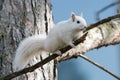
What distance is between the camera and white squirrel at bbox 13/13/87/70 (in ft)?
5.97

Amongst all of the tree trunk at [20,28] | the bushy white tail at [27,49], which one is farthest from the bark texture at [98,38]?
the bushy white tail at [27,49]

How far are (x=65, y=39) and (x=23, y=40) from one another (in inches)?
9.6

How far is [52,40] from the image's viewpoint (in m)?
1.86

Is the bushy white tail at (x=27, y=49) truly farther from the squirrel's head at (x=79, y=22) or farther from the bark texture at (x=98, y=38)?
the bark texture at (x=98, y=38)

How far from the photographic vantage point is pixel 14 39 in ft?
6.67

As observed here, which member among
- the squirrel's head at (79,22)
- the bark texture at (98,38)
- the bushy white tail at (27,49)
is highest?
the squirrel's head at (79,22)

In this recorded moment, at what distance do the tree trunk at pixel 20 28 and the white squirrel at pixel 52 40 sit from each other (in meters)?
0.09

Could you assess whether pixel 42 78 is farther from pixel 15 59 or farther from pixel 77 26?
pixel 77 26

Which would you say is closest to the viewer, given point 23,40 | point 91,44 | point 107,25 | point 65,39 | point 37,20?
point 65,39

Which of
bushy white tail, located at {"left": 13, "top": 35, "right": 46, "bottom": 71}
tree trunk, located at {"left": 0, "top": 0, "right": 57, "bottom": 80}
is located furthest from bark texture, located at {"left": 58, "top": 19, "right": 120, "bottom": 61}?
bushy white tail, located at {"left": 13, "top": 35, "right": 46, "bottom": 71}

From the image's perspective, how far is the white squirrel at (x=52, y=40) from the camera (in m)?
1.82

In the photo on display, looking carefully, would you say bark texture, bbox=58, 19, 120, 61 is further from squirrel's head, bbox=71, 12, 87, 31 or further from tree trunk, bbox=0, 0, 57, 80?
squirrel's head, bbox=71, 12, 87, 31

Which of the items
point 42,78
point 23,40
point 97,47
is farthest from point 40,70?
point 97,47

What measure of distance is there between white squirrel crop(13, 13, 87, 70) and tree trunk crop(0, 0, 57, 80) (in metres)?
0.09
